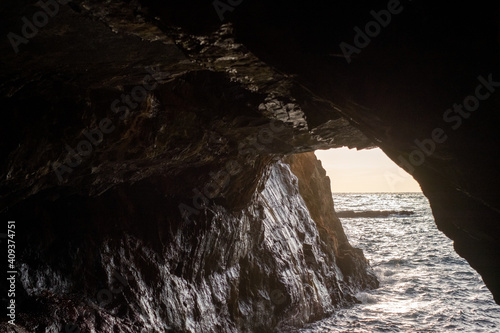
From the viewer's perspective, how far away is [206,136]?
712 centimetres

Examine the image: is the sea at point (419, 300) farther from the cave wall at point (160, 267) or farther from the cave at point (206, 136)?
the cave at point (206, 136)

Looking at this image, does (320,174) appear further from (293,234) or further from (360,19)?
(360,19)

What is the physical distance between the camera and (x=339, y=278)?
13.7 m

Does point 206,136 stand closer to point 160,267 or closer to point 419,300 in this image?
point 160,267

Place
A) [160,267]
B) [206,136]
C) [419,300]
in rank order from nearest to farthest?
[206,136] < [160,267] < [419,300]

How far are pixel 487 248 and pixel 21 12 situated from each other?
6.92 m

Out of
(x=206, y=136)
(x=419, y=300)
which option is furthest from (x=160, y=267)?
(x=419, y=300)

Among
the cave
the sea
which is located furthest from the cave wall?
the sea

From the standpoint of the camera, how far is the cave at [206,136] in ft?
10.3

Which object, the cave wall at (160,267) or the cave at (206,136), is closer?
the cave at (206,136)

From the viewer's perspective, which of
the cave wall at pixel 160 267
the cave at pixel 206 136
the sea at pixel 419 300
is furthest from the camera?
the sea at pixel 419 300

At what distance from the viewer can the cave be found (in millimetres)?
3137

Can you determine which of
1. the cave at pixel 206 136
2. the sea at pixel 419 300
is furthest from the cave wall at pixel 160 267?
the sea at pixel 419 300

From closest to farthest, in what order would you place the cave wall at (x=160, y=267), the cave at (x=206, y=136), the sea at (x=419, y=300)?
the cave at (x=206, y=136), the cave wall at (x=160, y=267), the sea at (x=419, y=300)
